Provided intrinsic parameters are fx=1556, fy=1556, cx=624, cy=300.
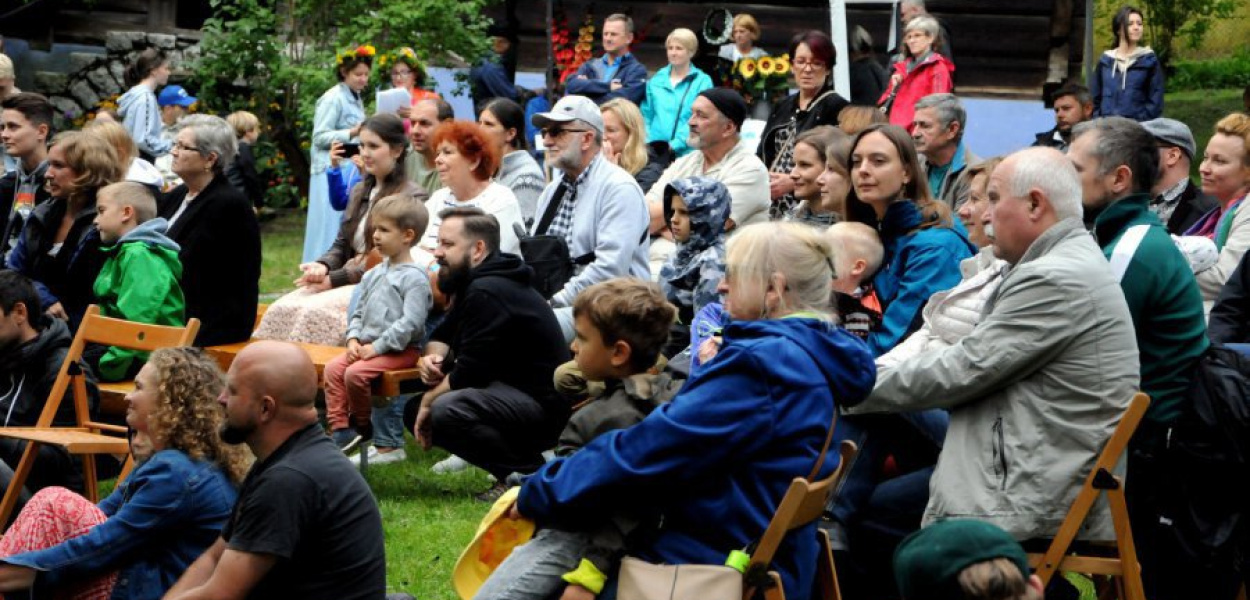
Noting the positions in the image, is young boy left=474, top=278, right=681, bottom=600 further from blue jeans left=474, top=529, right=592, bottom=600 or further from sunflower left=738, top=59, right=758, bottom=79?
sunflower left=738, top=59, right=758, bottom=79

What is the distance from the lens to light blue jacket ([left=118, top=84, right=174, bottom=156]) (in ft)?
41.6

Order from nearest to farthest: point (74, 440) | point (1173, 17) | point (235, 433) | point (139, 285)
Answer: point (235, 433), point (74, 440), point (139, 285), point (1173, 17)

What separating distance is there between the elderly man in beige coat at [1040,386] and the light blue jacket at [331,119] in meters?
8.38

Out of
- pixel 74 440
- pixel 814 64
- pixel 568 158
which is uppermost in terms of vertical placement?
pixel 814 64

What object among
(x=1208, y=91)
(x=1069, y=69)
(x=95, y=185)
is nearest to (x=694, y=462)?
(x=95, y=185)

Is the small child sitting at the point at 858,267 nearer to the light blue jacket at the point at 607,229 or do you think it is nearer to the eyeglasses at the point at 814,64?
the light blue jacket at the point at 607,229

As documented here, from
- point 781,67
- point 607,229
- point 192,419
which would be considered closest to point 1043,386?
point 192,419

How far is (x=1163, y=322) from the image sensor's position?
15.2 ft

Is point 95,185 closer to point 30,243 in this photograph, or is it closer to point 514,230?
point 30,243

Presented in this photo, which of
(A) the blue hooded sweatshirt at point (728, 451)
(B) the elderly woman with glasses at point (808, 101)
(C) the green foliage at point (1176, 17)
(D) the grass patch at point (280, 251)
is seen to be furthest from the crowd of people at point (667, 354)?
(C) the green foliage at point (1176, 17)

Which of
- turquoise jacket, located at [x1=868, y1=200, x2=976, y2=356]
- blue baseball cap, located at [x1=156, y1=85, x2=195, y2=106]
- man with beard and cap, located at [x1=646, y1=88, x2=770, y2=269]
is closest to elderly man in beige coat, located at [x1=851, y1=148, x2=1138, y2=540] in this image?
turquoise jacket, located at [x1=868, y1=200, x2=976, y2=356]

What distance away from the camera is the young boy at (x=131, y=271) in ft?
23.6

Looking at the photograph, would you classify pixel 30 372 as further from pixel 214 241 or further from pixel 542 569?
pixel 542 569

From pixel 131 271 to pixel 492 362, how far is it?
1.88 metres
